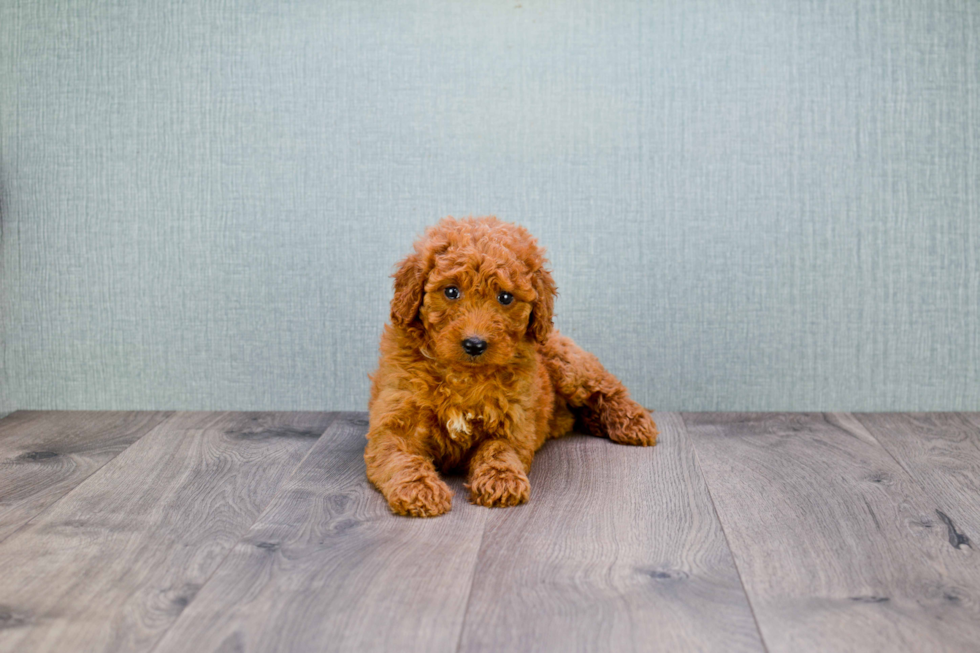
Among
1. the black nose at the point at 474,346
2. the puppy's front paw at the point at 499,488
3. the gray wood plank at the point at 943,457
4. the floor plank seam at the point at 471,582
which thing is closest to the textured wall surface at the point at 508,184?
the gray wood plank at the point at 943,457

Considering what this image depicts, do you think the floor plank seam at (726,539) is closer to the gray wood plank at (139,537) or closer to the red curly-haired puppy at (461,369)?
the red curly-haired puppy at (461,369)

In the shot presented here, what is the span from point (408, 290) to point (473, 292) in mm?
169

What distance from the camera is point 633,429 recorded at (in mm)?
2459

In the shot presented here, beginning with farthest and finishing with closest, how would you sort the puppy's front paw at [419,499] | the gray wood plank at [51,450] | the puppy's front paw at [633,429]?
the puppy's front paw at [633,429], the gray wood plank at [51,450], the puppy's front paw at [419,499]

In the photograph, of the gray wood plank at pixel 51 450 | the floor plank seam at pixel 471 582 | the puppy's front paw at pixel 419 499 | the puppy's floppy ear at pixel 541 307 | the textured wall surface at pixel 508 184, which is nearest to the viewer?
the floor plank seam at pixel 471 582

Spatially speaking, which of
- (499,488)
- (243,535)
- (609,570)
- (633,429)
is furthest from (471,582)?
(633,429)

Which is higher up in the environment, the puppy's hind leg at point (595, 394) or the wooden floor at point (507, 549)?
the puppy's hind leg at point (595, 394)

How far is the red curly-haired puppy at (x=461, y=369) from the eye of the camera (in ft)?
6.41

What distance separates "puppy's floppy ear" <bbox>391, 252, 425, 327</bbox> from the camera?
2033 mm

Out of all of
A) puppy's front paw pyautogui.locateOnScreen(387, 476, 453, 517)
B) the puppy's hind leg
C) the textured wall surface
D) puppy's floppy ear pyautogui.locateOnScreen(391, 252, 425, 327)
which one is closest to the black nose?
puppy's floppy ear pyautogui.locateOnScreen(391, 252, 425, 327)

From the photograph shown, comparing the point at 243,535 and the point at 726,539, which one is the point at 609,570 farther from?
the point at 243,535

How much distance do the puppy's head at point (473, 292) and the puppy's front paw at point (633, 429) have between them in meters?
0.52

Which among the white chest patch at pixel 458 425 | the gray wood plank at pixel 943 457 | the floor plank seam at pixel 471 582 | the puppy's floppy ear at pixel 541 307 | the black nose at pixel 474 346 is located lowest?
the floor plank seam at pixel 471 582

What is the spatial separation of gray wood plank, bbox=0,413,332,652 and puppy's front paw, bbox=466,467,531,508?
1.64ft
